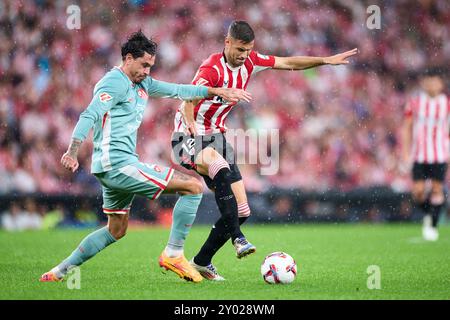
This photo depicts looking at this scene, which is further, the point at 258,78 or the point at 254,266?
the point at 258,78

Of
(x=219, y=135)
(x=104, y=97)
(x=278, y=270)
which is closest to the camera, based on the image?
(x=104, y=97)

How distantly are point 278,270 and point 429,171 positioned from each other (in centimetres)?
632

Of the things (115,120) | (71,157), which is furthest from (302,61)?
(71,157)

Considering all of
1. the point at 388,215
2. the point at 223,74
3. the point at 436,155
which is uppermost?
the point at 223,74

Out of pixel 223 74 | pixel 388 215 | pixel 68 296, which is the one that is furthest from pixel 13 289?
pixel 388 215

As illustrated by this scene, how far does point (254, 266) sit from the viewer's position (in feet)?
26.8

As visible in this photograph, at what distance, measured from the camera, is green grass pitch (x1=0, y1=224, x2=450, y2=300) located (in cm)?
595

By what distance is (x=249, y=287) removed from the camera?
6.36 metres

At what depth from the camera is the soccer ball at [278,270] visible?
6.52 meters

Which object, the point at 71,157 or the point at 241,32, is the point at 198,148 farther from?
the point at 71,157

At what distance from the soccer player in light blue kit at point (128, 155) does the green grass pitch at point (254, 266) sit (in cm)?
32

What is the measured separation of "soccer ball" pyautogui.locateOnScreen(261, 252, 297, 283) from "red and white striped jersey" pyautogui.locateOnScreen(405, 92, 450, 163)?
608 centimetres

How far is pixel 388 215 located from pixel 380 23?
4643 mm
